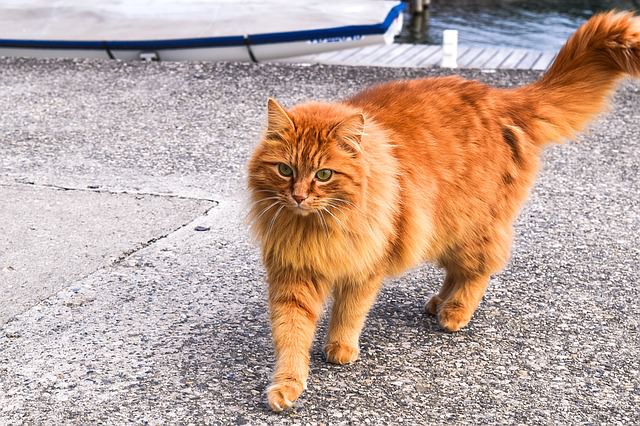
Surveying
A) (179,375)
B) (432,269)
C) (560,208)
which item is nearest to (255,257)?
(432,269)

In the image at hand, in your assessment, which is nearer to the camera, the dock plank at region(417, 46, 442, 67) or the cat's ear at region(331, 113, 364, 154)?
the cat's ear at region(331, 113, 364, 154)

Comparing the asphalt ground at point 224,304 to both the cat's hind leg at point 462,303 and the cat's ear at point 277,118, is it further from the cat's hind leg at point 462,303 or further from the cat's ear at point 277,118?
the cat's ear at point 277,118

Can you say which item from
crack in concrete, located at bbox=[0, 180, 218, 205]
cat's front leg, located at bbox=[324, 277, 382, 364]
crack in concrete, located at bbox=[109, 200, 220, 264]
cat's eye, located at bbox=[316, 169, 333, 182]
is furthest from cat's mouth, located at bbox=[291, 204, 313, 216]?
crack in concrete, located at bbox=[0, 180, 218, 205]

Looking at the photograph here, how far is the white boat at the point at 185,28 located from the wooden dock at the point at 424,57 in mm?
279

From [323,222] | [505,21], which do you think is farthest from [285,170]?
[505,21]

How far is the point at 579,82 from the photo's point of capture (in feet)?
11.4

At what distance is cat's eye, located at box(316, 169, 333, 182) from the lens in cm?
277

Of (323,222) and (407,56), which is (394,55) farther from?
(323,222)

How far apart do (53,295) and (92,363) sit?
63 cm

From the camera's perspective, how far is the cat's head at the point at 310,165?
2.76m

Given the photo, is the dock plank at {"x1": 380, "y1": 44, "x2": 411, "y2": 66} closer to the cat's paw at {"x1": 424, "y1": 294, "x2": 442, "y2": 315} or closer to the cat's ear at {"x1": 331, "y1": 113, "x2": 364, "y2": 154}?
the cat's paw at {"x1": 424, "y1": 294, "x2": 442, "y2": 315}

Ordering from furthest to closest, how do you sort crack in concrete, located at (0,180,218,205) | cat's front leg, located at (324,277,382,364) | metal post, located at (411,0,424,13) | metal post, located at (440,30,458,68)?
metal post, located at (411,0,424,13) < metal post, located at (440,30,458,68) < crack in concrete, located at (0,180,218,205) < cat's front leg, located at (324,277,382,364)

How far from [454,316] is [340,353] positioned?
55 centimetres

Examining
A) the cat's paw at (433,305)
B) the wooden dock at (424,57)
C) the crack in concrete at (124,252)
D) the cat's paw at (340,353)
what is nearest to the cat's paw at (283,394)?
the cat's paw at (340,353)
